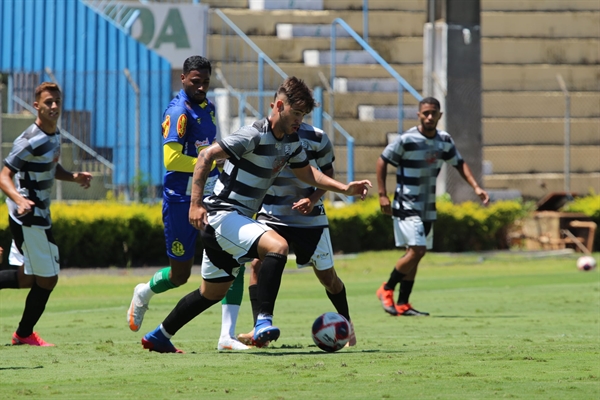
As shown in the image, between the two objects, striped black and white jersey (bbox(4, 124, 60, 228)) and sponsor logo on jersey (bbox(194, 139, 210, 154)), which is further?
striped black and white jersey (bbox(4, 124, 60, 228))

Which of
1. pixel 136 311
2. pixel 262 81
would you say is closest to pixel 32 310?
pixel 136 311

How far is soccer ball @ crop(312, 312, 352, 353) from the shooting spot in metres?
7.36

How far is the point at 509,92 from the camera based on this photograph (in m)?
27.3

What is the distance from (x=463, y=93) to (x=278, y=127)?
15.7m

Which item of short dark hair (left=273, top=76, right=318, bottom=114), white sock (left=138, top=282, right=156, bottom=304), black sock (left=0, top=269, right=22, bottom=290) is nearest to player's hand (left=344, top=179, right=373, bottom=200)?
short dark hair (left=273, top=76, right=318, bottom=114)

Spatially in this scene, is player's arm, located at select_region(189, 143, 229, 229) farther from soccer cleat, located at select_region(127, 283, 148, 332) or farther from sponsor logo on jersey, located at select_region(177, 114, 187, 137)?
soccer cleat, located at select_region(127, 283, 148, 332)

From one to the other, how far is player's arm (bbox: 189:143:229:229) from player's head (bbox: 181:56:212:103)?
146cm

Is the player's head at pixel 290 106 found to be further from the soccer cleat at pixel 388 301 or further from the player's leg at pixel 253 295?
the soccer cleat at pixel 388 301

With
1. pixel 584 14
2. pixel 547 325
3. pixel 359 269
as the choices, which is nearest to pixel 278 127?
pixel 547 325

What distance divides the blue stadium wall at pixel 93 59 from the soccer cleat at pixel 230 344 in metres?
13.4

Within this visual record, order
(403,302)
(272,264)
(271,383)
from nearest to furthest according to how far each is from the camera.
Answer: (271,383) → (272,264) → (403,302)

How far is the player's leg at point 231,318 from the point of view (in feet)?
26.4

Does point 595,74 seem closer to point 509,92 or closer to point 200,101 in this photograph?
point 509,92

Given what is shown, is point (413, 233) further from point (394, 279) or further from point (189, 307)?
point (189, 307)
